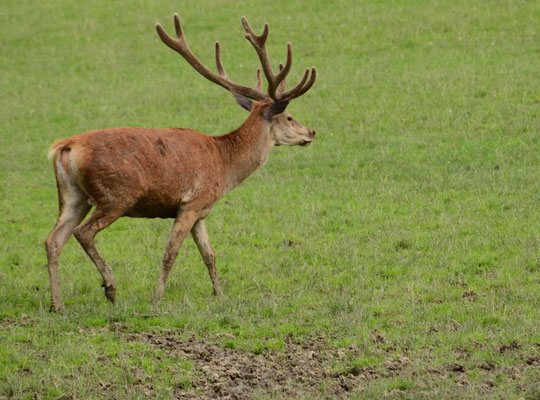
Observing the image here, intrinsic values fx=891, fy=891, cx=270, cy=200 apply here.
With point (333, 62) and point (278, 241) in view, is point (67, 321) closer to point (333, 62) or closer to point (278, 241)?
point (278, 241)

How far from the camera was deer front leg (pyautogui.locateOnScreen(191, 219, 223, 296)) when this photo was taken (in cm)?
945

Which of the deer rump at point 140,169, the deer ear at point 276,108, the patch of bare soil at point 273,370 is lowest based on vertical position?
the patch of bare soil at point 273,370

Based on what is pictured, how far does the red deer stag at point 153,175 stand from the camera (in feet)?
28.5

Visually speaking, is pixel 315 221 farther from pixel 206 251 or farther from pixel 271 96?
pixel 206 251

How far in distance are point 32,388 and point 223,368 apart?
4.73ft

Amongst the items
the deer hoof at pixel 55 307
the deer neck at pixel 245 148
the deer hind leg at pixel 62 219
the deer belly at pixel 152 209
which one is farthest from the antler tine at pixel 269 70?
the deer hoof at pixel 55 307

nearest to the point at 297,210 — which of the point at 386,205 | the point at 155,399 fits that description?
the point at 386,205

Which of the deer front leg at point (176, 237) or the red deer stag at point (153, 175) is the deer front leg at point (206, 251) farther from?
the deer front leg at point (176, 237)

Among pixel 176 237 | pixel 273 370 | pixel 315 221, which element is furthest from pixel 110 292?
pixel 315 221

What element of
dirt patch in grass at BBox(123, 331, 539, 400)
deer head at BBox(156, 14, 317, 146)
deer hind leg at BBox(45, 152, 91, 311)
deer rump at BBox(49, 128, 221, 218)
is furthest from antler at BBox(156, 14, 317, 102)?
dirt patch in grass at BBox(123, 331, 539, 400)

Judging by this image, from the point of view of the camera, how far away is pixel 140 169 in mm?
8852

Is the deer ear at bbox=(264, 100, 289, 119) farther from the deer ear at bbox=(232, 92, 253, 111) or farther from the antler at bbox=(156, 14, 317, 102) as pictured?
the deer ear at bbox=(232, 92, 253, 111)

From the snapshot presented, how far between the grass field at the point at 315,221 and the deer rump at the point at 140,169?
103 cm

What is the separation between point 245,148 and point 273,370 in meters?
3.64
